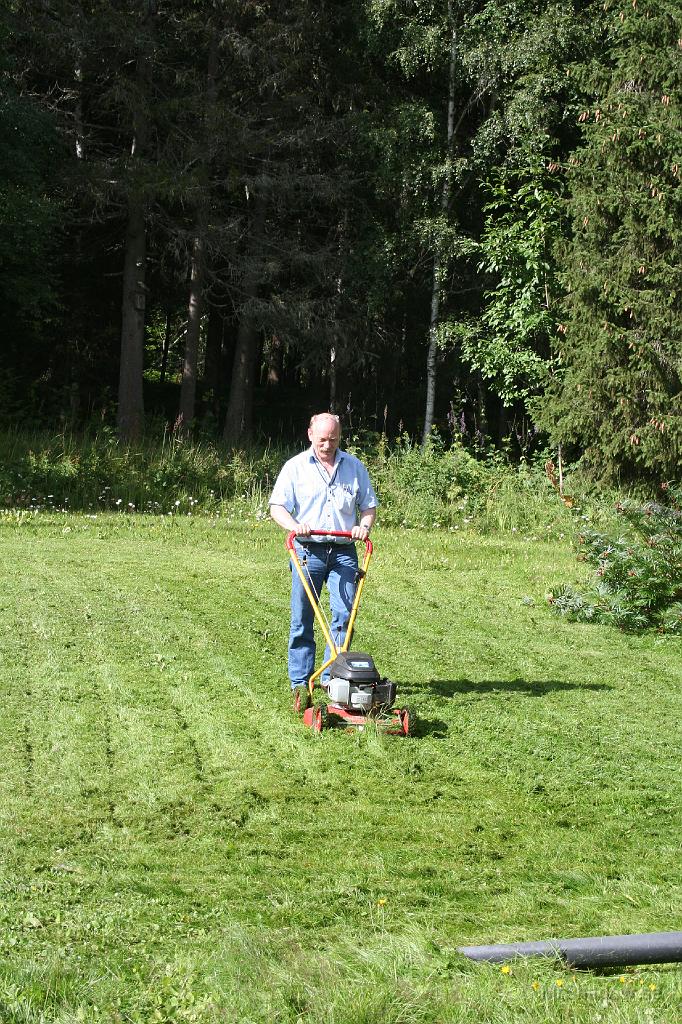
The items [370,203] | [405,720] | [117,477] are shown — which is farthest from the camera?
[370,203]

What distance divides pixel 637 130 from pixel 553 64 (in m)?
3.57

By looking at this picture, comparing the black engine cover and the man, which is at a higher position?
the man

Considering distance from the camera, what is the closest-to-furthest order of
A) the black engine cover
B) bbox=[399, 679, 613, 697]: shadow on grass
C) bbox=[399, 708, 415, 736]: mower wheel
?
the black engine cover
bbox=[399, 708, 415, 736]: mower wheel
bbox=[399, 679, 613, 697]: shadow on grass

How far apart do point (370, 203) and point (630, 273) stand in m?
7.98

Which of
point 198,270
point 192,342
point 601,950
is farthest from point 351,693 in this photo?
point 192,342

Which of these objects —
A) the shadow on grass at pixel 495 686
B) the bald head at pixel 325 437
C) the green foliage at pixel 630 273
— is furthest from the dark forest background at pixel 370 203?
the bald head at pixel 325 437

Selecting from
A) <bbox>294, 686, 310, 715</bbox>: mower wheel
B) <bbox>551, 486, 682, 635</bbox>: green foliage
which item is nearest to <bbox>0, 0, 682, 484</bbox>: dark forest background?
<bbox>551, 486, 682, 635</bbox>: green foliage

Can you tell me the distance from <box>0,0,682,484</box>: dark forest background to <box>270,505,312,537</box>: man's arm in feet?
39.2

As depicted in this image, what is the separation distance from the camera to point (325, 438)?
23.1ft

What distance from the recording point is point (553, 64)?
2177 centimetres

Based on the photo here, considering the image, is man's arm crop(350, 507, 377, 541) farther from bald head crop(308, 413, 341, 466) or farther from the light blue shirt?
bald head crop(308, 413, 341, 466)

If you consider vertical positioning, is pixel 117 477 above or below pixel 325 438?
below

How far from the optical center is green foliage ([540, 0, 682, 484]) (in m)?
18.3

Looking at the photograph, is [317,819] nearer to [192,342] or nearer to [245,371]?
[192,342]
